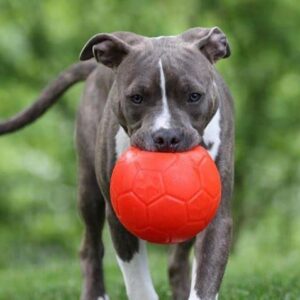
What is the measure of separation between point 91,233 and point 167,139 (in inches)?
107

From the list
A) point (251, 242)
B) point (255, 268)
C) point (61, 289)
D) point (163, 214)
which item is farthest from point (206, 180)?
point (251, 242)

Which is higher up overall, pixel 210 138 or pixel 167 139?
pixel 167 139

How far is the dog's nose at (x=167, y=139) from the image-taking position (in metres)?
6.00

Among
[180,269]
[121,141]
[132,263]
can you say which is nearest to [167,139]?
[121,141]

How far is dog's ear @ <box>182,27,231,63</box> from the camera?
6660mm

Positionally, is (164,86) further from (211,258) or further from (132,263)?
(132,263)

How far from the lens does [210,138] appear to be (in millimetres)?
6613

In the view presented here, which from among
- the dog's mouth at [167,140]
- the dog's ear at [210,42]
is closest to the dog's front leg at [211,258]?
the dog's mouth at [167,140]

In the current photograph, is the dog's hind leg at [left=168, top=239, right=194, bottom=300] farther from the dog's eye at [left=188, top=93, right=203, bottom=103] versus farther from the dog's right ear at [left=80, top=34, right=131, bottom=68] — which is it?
the dog's eye at [left=188, top=93, right=203, bottom=103]

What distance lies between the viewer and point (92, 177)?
27.2ft

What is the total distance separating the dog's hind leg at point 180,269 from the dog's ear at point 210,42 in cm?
193

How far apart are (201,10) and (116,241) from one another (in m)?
13.5

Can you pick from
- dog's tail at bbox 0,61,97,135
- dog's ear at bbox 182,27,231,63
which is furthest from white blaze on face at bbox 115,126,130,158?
dog's tail at bbox 0,61,97,135

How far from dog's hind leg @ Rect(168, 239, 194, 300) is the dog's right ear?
1.97 m
